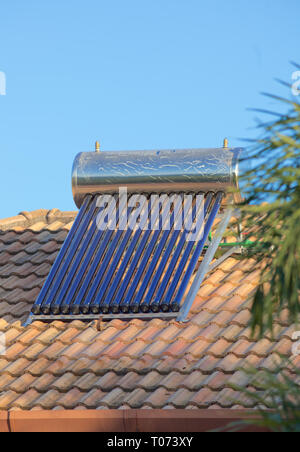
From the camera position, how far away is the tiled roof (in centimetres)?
793

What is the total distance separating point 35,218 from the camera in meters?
12.8

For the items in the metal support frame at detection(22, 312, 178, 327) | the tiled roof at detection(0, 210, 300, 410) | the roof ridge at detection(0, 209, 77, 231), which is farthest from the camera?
the roof ridge at detection(0, 209, 77, 231)

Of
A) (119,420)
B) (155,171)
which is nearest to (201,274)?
(155,171)

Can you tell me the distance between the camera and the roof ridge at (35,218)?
12540 millimetres

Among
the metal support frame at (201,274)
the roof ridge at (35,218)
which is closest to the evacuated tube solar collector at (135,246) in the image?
the metal support frame at (201,274)

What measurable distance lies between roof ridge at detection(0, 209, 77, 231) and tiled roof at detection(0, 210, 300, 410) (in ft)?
7.35

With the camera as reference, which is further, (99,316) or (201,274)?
(201,274)

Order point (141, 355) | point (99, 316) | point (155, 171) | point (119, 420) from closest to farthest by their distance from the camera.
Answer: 1. point (119, 420)
2. point (141, 355)
3. point (99, 316)
4. point (155, 171)

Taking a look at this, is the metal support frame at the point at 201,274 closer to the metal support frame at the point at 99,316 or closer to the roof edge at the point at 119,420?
the metal support frame at the point at 99,316

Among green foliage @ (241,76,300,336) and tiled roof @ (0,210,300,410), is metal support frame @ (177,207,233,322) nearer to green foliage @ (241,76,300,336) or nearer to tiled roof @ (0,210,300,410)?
tiled roof @ (0,210,300,410)

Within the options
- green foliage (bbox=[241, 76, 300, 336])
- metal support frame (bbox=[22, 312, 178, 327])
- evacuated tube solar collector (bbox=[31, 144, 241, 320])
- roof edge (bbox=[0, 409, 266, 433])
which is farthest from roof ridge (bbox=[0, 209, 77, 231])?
green foliage (bbox=[241, 76, 300, 336])

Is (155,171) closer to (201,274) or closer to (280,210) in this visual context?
(201,274)

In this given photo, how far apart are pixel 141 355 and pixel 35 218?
4.57 m

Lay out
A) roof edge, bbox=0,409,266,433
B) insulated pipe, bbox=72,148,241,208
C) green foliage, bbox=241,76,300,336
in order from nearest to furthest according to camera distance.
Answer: green foliage, bbox=241,76,300,336 → roof edge, bbox=0,409,266,433 → insulated pipe, bbox=72,148,241,208
